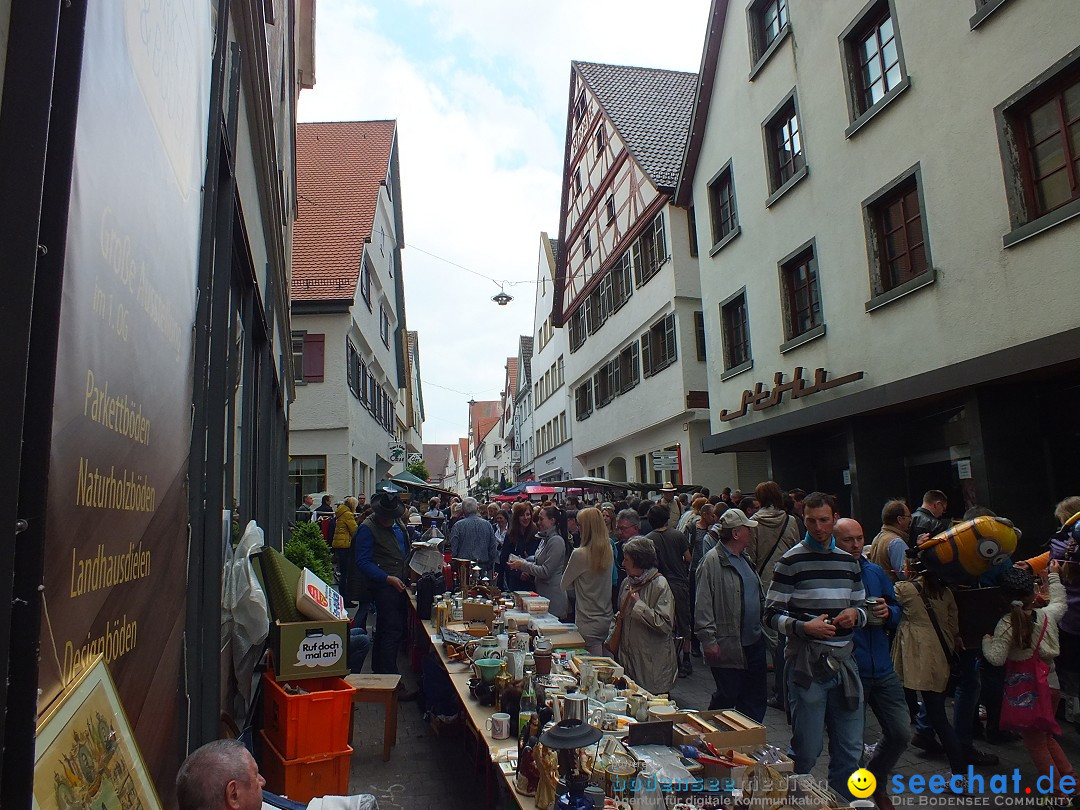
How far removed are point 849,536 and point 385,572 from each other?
452 centimetres

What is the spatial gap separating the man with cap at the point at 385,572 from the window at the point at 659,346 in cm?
1349

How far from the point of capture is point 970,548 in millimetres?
4602

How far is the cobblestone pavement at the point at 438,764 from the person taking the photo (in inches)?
193

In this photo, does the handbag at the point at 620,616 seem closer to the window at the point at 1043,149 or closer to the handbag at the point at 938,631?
the handbag at the point at 938,631

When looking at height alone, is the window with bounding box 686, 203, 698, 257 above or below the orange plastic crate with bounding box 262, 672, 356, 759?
above

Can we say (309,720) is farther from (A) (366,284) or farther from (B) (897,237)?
(A) (366,284)

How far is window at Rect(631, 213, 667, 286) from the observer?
2044 cm

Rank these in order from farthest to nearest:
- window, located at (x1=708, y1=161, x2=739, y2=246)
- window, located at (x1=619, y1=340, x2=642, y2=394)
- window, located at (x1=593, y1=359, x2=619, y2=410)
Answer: window, located at (x1=593, y1=359, x2=619, y2=410) < window, located at (x1=619, y1=340, x2=642, y2=394) < window, located at (x1=708, y1=161, x2=739, y2=246)

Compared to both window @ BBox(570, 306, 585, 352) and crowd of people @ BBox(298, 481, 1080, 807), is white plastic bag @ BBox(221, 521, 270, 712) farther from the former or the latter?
window @ BBox(570, 306, 585, 352)

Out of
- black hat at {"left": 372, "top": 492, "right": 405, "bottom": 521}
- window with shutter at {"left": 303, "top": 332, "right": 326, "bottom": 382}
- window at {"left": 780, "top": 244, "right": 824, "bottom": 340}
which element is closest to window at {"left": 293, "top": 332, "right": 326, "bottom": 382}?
window with shutter at {"left": 303, "top": 332, "right": 326, "bottom": 382}

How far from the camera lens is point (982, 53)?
9.07 m

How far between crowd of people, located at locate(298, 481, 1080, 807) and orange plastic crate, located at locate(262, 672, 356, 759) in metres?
2.01

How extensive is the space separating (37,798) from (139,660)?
80 centimetres

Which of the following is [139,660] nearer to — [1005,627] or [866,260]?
[1005,627]
